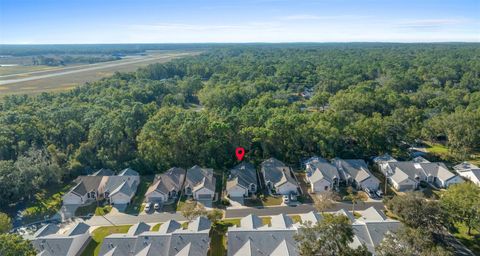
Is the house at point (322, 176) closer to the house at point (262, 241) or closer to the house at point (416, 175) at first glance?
the house at point (416, 175)

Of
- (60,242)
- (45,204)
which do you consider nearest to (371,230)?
(60,242)

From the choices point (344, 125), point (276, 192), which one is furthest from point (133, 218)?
point (344, 125)

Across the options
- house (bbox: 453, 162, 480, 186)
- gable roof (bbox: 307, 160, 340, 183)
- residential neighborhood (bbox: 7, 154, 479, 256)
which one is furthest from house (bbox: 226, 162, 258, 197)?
house (bbox: 453, 162, 480, 186)

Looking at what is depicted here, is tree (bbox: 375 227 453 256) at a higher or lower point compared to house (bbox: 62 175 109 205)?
higher

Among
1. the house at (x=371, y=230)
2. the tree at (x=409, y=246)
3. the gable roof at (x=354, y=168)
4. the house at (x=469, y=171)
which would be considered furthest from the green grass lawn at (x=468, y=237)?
the house at (x=469, y=171)

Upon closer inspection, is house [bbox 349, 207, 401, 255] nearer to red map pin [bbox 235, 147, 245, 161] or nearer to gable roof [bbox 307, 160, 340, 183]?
gable roof [bbox 307, 160, 340, 183]

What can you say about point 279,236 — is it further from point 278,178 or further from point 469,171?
point 469,171

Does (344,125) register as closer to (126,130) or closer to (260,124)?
(260,124)
